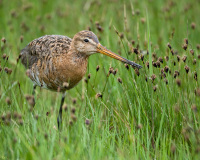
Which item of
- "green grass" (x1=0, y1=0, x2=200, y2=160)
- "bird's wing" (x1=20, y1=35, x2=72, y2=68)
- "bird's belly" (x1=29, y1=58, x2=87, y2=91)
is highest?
"bird's wing" (x1=20, y1=35, x2=72, y2=68)

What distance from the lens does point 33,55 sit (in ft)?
17.1

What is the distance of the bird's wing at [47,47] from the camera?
190 inches

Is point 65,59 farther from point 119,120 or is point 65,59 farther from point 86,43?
point 119,120

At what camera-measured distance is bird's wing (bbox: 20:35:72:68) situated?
15.8 ft

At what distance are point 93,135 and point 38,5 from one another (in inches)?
200

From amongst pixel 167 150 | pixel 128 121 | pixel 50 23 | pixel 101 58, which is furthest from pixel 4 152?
pixel 50 23

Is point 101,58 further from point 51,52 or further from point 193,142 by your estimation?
point 193,142

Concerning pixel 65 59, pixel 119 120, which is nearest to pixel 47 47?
pixel 65 59

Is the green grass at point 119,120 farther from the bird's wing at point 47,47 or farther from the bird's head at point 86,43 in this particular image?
the bird's wing at point 47,47

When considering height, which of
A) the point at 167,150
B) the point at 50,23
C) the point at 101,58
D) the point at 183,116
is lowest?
the point at 167,150

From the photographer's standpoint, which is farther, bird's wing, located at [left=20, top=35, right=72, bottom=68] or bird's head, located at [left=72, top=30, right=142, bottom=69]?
bird's wing, located at [left=20, top=35, right=72, bottom=68]

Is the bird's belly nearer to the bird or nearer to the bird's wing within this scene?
the bird

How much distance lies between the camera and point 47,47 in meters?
4.96

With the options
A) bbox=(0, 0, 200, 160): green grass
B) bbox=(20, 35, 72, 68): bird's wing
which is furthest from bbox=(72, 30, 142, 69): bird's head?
bbox=(0, 0, 200, 160): green grass
